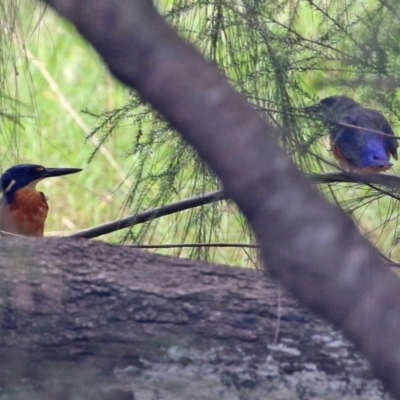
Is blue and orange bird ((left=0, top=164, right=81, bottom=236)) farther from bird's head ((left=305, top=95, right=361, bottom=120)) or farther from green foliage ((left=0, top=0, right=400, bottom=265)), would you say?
bird's head ((left=305, top=95, right=361, bottom=120))

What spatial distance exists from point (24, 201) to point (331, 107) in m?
1.19

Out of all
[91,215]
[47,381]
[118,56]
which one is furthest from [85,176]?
[118,56]

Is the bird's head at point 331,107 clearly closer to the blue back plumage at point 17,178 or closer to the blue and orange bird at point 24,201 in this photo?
the blue and orange bird at point 24,201

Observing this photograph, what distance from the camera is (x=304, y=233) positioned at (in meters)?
0.45

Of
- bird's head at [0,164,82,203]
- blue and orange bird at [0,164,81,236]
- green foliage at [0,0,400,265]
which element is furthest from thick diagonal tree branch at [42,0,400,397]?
bird's head at [0,164,82,203]

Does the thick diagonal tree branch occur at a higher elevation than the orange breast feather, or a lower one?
higher

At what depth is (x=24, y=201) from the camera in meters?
2.16

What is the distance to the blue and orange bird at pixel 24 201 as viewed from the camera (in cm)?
213

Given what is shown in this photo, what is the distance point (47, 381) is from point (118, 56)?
0.63 meters

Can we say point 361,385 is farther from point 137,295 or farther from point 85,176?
point 85,176

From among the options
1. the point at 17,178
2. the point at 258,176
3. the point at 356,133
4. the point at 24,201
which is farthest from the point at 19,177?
the point at 258,176

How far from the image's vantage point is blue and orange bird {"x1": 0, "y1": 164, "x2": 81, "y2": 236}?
6.99 ft

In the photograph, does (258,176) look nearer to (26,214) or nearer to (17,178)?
(26,214)

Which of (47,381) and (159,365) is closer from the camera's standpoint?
(47,381)
